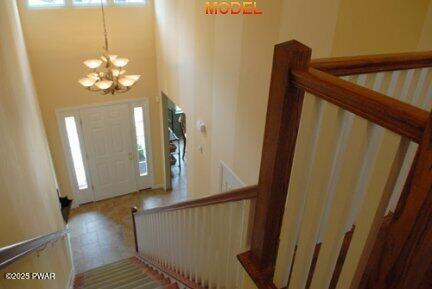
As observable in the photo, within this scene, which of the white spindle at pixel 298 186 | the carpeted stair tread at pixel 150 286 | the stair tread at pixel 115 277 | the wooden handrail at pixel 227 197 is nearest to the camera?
the white spindle at pixel 298 186

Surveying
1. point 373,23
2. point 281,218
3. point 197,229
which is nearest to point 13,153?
point 197,229

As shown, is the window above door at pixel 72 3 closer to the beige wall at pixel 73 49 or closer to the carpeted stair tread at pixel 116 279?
the beige wall at pixel 73 49

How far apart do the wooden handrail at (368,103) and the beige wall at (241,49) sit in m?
1.54

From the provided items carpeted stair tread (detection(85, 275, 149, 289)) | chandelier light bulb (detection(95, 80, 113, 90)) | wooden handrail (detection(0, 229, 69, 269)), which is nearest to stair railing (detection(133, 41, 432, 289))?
wooden handrail (detection(0, 229, 69, 269))

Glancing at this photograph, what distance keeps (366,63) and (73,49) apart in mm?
5496

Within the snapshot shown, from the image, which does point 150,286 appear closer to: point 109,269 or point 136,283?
point 136,283

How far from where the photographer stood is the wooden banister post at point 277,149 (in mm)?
991

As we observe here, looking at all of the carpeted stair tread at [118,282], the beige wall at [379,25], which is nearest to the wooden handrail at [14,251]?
the carpeted stair tread at [118,282]

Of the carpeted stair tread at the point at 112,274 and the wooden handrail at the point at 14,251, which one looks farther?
the carpeted stair tread at the point at 112,274

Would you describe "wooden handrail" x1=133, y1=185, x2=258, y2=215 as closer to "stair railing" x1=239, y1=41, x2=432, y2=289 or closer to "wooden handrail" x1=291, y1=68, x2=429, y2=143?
"stair railing" x1=239, y1=41, x2=432, y2=289

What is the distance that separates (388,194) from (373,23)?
175cm

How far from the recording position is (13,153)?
2521 millimetres

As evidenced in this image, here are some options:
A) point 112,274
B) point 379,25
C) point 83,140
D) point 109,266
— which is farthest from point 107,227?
point 379,25

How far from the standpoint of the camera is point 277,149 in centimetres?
110
